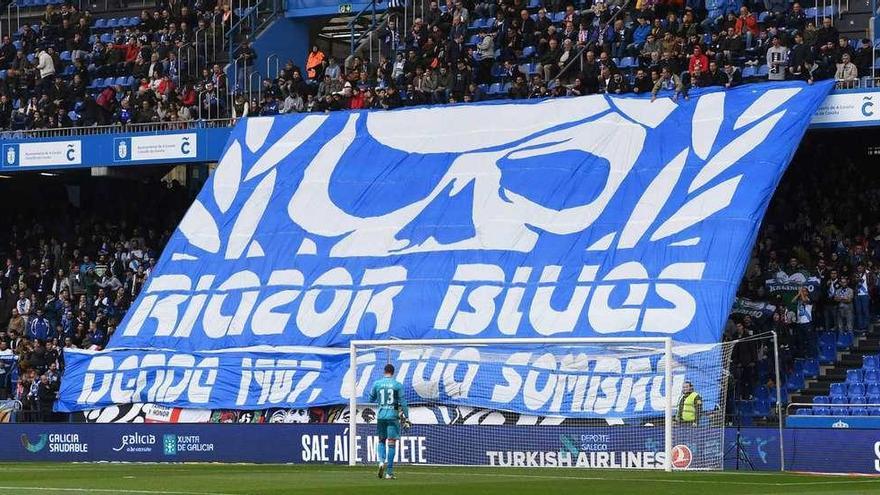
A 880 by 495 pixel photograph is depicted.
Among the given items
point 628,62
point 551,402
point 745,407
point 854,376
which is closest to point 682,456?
Result: point 551,402

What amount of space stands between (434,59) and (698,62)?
663 centimetres

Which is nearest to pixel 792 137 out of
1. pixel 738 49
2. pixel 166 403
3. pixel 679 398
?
pixel 738 49

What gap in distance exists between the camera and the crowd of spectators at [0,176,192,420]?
39625 millimetres

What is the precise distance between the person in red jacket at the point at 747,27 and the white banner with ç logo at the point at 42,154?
52.6ft

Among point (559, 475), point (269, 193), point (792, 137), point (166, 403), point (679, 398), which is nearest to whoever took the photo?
point (559, 475)

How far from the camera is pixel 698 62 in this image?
117 feet

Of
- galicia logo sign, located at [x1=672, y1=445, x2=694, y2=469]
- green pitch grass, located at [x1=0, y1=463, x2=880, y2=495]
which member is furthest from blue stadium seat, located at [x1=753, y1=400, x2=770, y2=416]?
green pitch grass, located at [x1=0, y1=463, x2=880, y2=495]

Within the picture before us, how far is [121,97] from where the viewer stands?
44.1 m

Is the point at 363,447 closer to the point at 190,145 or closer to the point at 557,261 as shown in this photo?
the point at 557,261

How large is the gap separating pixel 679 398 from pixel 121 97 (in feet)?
67.5

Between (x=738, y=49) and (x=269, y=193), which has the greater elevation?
(x=738, y=49)

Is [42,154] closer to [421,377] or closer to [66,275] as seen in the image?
[66,275]

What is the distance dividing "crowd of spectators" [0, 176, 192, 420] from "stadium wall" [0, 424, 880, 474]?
2994 mm

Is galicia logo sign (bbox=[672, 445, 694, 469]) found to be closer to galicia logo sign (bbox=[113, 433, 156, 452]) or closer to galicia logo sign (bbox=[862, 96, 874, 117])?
galicia logo sign (bbox=[862, 96, 874, 117])
